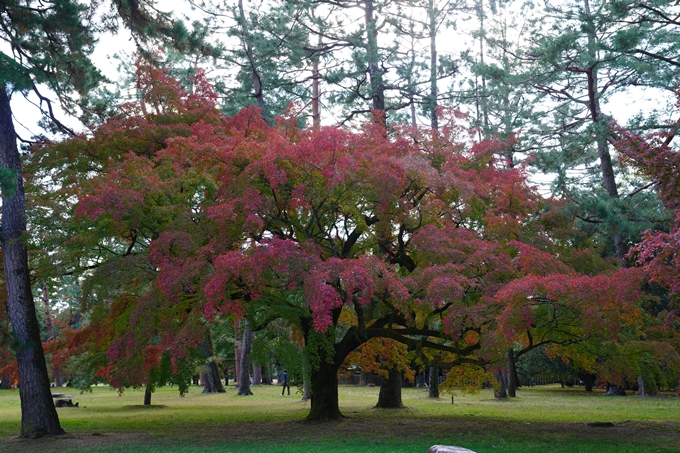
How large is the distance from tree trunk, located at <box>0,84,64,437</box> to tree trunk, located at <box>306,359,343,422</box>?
219 inches

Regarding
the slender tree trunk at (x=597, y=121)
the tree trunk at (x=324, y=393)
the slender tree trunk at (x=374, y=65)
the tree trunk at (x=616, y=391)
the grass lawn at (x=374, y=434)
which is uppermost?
the slender tree trunk at (x=374, y=65)

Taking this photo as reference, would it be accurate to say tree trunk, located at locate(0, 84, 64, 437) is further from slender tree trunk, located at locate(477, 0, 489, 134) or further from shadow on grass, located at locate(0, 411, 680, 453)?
slender tree trunk, located at locate(477, 0, 489, 134)

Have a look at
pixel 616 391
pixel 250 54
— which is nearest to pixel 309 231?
pixel 250 54

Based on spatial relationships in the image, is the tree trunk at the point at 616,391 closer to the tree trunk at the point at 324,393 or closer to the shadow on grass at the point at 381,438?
the shadow on grass at the point at 381,438

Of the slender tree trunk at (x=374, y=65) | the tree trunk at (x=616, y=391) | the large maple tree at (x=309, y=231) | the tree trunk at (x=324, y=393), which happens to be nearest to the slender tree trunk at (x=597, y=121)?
the large maple tree at (x=309, y=231)

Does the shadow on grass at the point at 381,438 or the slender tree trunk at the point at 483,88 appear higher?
the slender tree trunk at the point at 483,88

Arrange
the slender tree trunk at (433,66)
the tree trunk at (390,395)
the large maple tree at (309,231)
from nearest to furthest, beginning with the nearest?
1. the large maple tree at (309,231)
2. the tree trunk at (390,395)
3. the slender tree trunk at (433,66)

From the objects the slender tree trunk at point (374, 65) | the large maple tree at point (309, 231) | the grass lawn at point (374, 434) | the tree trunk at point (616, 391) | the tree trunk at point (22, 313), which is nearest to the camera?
the grass lawn at point (374, 434)

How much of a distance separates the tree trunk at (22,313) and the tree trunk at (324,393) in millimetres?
5573

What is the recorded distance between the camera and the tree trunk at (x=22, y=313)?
12.4 meters

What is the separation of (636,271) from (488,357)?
10.6ft

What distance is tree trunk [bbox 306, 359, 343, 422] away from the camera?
14508mm

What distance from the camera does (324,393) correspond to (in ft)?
48.0

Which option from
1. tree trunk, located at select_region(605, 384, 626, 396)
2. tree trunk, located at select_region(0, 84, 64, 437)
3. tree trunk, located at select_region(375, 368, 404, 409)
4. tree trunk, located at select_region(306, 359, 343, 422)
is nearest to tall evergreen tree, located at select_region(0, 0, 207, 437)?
tree trunk, located at select_region(0, 84, 64, 437)
